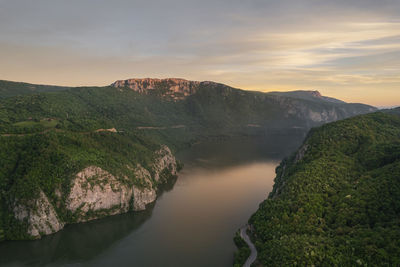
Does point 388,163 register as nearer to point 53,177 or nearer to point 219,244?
point 219,244

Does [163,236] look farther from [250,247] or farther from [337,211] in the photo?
[337,211]

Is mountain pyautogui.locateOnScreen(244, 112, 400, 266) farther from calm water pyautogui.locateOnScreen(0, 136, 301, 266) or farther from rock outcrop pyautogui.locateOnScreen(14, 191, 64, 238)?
rock outcrop pyautogui.locateOnScreen(14, 191, 64, 238)

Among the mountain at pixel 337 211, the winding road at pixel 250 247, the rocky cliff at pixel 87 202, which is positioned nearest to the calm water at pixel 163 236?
the rocky cliff at pixel 87 202

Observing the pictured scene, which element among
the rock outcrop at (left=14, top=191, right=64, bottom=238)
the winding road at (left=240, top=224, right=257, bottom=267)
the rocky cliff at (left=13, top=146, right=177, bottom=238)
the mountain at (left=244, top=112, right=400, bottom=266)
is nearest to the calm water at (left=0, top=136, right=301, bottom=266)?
the rock outcrop at (left=14, top=191, right=64, bottom=238)

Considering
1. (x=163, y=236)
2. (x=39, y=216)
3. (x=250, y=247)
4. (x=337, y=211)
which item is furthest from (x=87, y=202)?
(x=337, y=211)

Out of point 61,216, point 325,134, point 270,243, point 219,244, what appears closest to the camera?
point 270,243

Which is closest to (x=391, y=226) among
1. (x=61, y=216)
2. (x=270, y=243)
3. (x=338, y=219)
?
(x=338, y=219)
